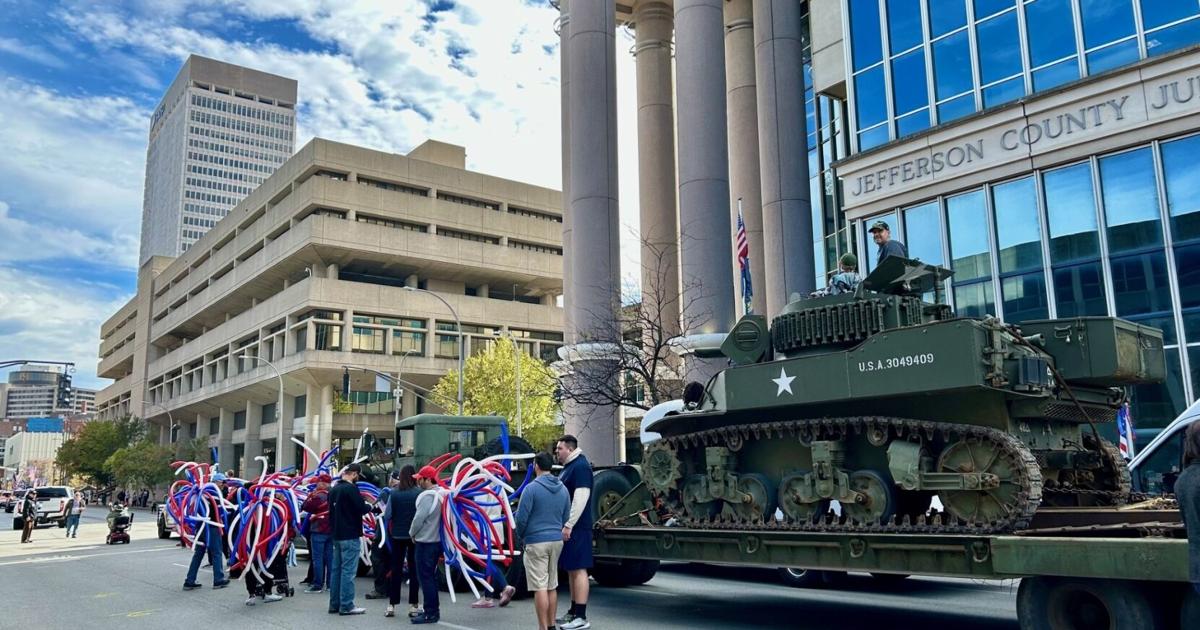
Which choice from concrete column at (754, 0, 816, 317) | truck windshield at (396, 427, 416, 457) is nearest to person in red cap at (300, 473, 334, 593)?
truck windshield at (396, 427, 416, 457)

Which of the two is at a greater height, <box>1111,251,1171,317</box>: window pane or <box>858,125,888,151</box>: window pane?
<box>858,125,888,151</box>: window pane

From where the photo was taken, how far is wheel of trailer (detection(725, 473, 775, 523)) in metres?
10.5

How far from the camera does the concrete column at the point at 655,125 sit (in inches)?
1435

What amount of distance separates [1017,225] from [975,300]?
6.88ft

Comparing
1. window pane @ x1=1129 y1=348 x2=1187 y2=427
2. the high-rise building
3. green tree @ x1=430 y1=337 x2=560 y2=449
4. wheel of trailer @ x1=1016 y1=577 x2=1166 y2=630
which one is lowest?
wheel of trailer @ x1=1016 y1=577 x2=1166 y2=630

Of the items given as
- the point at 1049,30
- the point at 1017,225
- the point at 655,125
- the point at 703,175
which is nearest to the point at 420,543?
the point at 1017,225

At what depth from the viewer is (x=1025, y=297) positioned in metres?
22.5

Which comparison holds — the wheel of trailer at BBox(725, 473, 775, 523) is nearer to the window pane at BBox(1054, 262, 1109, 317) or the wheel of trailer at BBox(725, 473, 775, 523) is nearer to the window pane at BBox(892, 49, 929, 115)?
the window pane at BBox(1054, 262, 1109, 317)

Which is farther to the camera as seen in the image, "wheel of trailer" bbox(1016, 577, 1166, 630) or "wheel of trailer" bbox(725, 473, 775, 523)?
"wheel of trailer" bbox(725, 473, 775, 523)

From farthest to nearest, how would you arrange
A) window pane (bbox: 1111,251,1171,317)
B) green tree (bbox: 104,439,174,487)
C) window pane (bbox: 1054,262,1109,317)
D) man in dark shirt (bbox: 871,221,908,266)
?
green tree (bbox: 104,439,174,487) → window pane (bbox: 1054,262,1109,317) → window pane (bbox: 1111,251,1171,317) → man in dark shirt (bbox: 871,221,908,266)

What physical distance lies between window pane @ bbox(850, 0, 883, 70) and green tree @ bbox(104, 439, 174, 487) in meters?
58.6

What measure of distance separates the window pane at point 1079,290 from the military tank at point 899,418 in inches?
482

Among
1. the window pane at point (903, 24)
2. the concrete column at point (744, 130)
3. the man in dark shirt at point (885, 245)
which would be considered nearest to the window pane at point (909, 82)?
the window pane at point (903, 24)

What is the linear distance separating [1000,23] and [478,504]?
18997 millimetres
